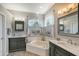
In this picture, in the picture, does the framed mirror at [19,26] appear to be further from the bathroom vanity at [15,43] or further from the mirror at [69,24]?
the mirror at [69,24]

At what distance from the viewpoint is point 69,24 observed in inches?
109

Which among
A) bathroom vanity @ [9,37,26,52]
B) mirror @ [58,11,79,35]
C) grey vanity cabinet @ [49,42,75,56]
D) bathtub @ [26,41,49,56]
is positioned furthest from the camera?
bathroom vanity @ [9,37,26,52]

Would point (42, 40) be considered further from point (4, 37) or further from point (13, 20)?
point (4, 37)

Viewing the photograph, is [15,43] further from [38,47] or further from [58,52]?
[58,52]

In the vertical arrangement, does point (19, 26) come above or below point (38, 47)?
above

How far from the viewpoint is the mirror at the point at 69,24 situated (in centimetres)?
251

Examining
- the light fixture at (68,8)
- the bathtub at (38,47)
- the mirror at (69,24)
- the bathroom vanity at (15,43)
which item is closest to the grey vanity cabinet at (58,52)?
the bathtub at (38,47)

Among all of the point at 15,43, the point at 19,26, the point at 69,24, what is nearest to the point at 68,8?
the point at 69,24

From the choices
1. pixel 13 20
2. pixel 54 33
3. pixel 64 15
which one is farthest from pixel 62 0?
pixel 13 20

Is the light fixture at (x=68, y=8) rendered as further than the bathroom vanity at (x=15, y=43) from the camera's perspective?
No

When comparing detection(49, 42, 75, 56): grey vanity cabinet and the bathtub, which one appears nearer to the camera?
detection(49, 42, 75, 56): grey vanity cabinet

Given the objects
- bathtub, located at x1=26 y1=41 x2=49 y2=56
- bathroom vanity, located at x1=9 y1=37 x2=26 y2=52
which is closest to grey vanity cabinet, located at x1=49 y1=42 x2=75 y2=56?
bathtub, located at x1=26 y1=41 x2=49 y2=56

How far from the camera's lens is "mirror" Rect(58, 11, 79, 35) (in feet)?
8.25

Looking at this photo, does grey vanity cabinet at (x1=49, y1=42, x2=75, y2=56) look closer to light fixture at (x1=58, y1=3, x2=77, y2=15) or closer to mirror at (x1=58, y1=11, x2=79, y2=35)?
mirror at (x1=58, y1=11, x2=79, y2=35)
